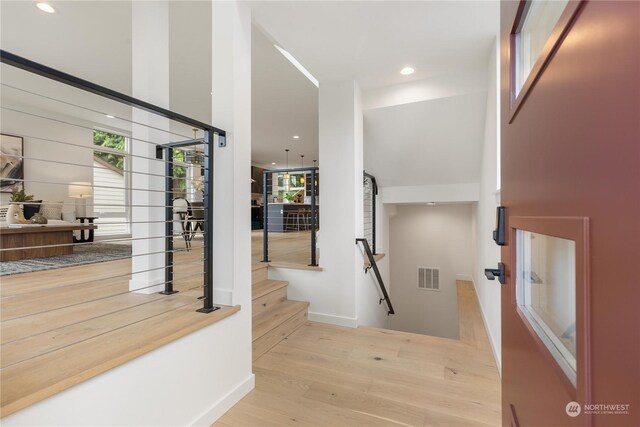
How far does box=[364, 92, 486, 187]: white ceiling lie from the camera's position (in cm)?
315

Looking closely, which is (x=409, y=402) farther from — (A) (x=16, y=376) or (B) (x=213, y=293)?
(A) (x=16, y=376)

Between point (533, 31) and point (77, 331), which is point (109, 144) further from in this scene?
point (533, 31)

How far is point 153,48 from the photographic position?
6.59 feet

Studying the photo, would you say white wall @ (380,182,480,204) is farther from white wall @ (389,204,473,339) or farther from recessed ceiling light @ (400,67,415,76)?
recessed ceiling light @ (400,67,415,76)

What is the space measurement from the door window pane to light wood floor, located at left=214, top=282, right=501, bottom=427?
1207 millimetres

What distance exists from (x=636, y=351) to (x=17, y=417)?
4.64 ft

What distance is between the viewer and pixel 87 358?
1.09m

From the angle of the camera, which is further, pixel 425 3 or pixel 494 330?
pixel 494 330

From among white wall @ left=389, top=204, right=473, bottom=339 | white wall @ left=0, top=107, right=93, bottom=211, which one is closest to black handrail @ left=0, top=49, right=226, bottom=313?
white wall @ left=0, top=107, right=93, bottom=211

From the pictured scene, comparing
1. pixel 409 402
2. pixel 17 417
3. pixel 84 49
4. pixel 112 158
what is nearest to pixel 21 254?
pixel 84 49

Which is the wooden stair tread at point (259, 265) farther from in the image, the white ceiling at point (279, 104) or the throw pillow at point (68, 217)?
the throw pillow at point (68, 217)

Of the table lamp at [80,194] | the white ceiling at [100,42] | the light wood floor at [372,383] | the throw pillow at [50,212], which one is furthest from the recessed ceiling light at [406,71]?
the throw pillow at [50,212]

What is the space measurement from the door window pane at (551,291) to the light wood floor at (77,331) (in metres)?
1.22

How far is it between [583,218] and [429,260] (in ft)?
19.0
